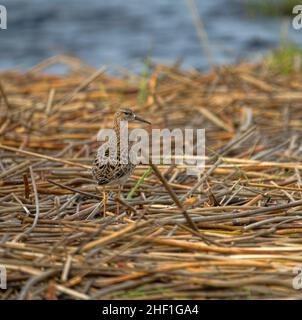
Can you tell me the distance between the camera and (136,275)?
4293 mm

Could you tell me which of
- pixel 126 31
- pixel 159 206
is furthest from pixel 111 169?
pixel 126 31

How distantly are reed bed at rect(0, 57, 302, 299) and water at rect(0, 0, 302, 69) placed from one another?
556 cm

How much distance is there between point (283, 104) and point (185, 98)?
3.87ft

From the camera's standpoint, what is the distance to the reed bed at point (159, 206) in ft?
14.1

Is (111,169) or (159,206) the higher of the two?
(111,169)

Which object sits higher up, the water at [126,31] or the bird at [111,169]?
the water at [126,31]

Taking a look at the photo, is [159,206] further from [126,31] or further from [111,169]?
[126,31]

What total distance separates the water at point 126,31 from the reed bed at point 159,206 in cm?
556

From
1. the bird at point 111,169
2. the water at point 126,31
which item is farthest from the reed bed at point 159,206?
the water at point 126,31

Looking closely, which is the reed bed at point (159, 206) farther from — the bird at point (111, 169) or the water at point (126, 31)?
the water at point (126, 31)

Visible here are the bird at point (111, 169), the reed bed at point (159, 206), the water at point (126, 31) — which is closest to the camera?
the reed bed at point (159, 206)

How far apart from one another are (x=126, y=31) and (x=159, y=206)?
11731mm

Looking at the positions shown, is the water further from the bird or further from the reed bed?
the bird

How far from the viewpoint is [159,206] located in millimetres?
5359
